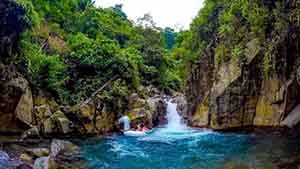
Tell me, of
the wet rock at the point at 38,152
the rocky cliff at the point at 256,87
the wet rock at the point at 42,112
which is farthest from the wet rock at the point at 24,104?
the rocky cliff at the point at 256,87

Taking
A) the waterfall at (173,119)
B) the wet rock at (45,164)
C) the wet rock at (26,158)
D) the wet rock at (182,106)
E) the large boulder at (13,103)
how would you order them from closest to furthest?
the wet rock at (45,164) → the wet rock at (26,158) → the large boulder at (13,103) → the waterfall at (173,119) → the wet rock at (182,106)

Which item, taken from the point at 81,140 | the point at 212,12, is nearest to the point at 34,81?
the point at 81,140

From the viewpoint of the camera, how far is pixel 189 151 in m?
14.1

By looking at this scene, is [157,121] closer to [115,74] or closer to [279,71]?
[115,74]

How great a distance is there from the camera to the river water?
11.6 meters

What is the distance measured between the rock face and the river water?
126cm

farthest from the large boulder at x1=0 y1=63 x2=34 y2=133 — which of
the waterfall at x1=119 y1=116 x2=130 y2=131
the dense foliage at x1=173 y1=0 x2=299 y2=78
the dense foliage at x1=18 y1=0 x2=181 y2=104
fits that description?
the dense foliage at x1=173 y1=0 x2=299 y2=78

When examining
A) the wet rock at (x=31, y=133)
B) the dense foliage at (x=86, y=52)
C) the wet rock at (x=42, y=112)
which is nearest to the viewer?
the wet rock at (x=31, y=133)

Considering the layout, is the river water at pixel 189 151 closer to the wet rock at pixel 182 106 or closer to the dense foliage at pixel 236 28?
the dense foliage at pixel 236 28

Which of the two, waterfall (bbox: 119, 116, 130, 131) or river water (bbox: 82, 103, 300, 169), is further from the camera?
waterfall (bbox: 119, 116, 130, 131)

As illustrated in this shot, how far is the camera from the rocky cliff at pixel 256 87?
664 inches

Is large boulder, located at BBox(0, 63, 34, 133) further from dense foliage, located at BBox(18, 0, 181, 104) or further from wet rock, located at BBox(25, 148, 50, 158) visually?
wet rock, located at BBox(25, 148, 50, 158)

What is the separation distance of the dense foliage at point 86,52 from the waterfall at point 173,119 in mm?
2884

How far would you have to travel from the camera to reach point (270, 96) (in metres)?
18.0
